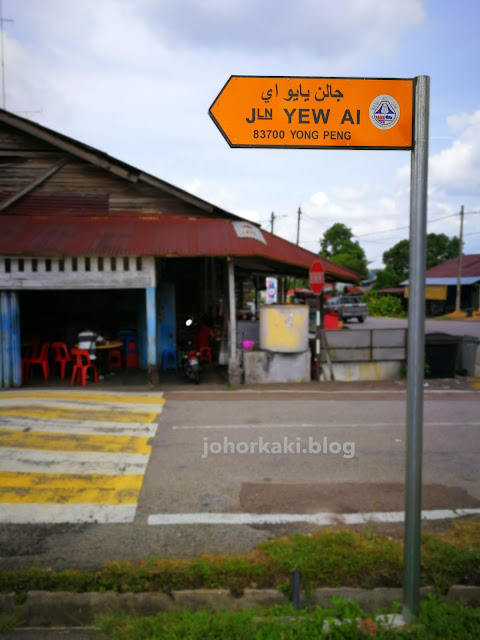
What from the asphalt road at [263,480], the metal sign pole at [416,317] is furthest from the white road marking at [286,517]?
the metal sign pole at [416,317]

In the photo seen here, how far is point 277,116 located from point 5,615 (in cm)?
378

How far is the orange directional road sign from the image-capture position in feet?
9.54

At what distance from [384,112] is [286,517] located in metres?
3.63

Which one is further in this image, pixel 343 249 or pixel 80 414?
pixel 343 249

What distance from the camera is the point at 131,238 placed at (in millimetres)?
11227

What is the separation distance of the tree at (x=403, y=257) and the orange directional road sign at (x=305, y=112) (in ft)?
169

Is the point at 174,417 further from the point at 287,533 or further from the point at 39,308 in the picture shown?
A: the point at 39,308

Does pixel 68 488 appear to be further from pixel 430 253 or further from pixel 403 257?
pixel 430 253

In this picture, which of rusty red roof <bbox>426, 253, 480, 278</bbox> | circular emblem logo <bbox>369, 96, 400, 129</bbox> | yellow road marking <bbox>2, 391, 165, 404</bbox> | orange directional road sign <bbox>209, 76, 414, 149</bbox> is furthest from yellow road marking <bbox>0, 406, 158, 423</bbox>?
rusty red roof <bbox>426, 253, 480, 278</bbox>

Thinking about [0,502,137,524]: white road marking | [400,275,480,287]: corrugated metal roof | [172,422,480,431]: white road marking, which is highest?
[400,275,480,287]: corrugated metal roof

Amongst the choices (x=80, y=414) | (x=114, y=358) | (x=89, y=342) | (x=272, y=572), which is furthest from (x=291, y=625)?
(x=114, y=358)

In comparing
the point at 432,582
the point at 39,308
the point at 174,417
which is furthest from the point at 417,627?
the point at 39,308

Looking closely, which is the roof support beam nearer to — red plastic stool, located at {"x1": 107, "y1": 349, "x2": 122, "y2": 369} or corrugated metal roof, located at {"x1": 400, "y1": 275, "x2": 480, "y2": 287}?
red plastic stool, located at {"x1": 107, "y1": 349, "x2": 122, "y2": 369}

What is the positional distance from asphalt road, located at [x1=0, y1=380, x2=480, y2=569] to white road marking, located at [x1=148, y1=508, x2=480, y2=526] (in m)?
0.01
